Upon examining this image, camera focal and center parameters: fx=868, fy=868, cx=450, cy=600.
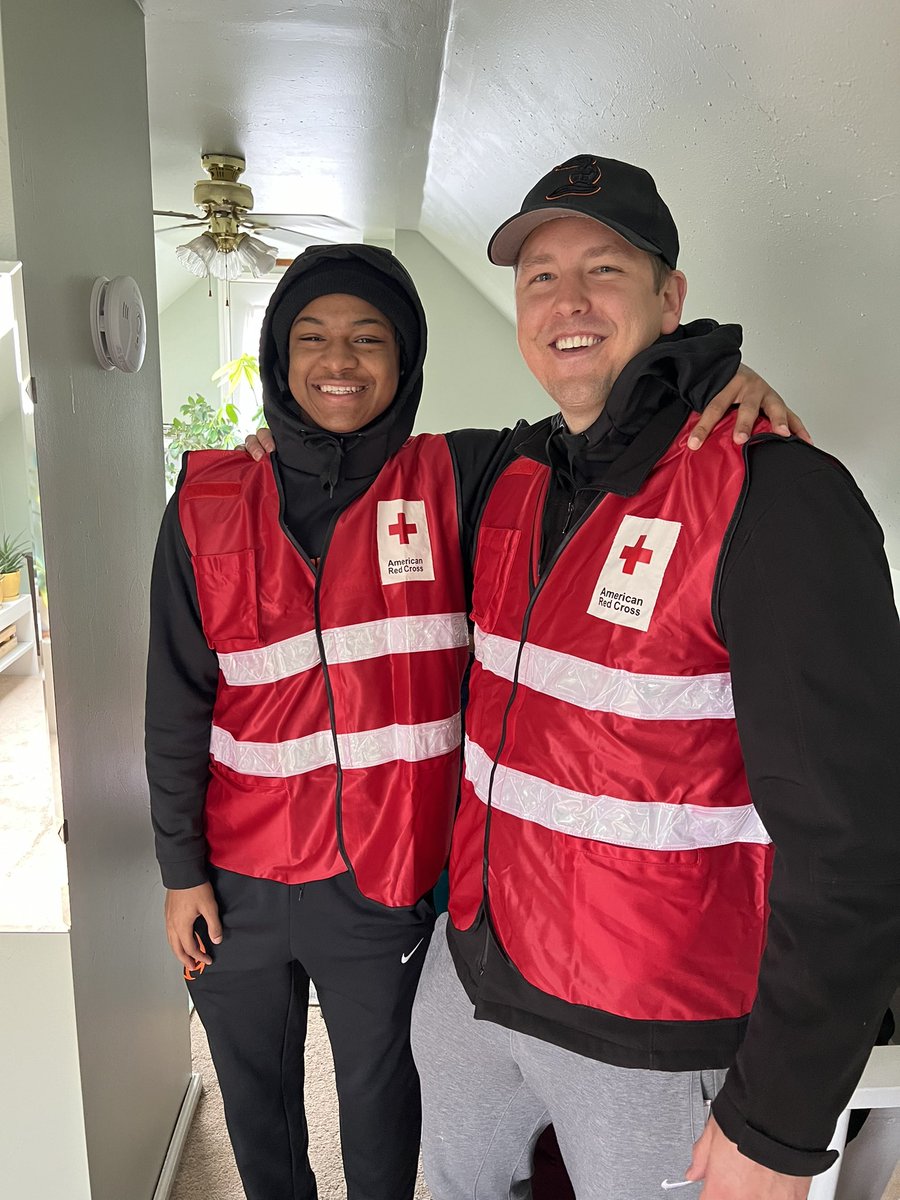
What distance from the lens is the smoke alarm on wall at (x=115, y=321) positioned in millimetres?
1500

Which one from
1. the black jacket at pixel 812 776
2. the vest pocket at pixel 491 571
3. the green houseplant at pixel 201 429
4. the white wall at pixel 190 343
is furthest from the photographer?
the white wall at pixel 190 343

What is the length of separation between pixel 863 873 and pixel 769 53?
2.74 ft

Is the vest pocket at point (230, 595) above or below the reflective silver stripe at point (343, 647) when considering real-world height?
above

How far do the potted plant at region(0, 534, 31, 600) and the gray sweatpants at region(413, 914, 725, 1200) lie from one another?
82 cm

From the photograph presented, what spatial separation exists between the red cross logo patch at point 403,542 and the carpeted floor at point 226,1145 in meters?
1.40

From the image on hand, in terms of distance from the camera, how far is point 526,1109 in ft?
3.78

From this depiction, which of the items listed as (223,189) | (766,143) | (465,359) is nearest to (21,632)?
(766,143)

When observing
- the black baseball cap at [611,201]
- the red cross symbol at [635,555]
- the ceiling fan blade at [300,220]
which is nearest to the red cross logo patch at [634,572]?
the red cross symbol at [635,555]

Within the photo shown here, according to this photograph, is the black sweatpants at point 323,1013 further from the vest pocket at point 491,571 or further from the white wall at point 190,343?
the white wall at point 190,343

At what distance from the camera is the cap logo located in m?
1.04

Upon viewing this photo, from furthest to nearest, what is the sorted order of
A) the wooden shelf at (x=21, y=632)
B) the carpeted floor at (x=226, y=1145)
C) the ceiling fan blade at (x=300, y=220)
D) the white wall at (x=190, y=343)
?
the white wall at (x=190, y=343), the ceiling fan blade at (x=300, y=220), the carpeted floor at (x=226, y=1145), the wooden shelf at (x=21, y=632)

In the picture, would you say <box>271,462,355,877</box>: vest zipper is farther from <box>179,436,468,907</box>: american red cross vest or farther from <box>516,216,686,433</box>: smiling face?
<box>516,216,686,433</box>: smiling face

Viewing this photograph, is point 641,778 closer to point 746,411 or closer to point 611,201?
point 746,411

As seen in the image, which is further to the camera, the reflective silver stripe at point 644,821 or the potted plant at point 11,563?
the potted plant at point 11,563
